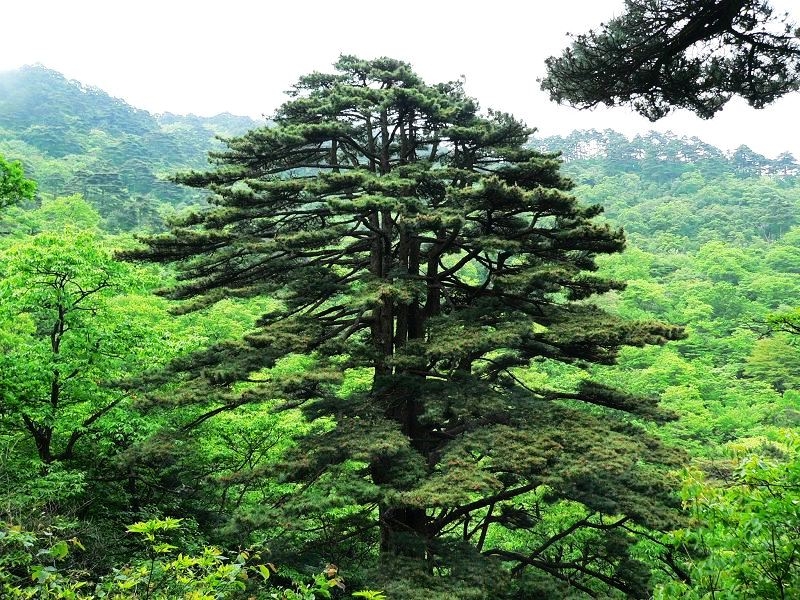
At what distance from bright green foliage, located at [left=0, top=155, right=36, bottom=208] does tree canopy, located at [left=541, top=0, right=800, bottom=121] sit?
7.17 meters

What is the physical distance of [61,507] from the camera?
926cm

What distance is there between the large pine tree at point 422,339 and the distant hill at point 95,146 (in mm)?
21514

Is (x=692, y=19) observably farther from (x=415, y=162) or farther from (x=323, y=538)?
(x=323, y=538)

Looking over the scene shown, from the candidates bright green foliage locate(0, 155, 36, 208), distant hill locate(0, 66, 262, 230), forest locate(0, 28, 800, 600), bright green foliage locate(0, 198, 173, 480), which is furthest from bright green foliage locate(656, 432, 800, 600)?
distant hill locate(0, 66, 262, 230)

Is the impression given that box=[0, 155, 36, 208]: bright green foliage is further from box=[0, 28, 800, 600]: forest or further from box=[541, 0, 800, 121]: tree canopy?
box=[541, 0, 800, 121]: tree canopy

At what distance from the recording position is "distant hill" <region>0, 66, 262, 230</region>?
43.3 meters

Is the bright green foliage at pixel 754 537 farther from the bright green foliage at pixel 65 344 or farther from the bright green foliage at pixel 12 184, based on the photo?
the bright green foliage at pixel 65 344

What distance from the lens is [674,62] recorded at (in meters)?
6.39

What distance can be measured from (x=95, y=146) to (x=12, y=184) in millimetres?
61571

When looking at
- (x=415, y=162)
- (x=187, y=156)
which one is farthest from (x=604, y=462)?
(x=187, y=156)

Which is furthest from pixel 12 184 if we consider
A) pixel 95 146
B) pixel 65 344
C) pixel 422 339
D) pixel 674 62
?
pixel 95 146

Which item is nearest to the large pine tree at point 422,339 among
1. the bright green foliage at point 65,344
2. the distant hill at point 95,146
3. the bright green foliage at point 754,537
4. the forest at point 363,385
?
the forest at point 363,385

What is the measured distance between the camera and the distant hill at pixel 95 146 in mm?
43344

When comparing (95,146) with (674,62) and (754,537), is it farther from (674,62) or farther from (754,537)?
(754,537)
